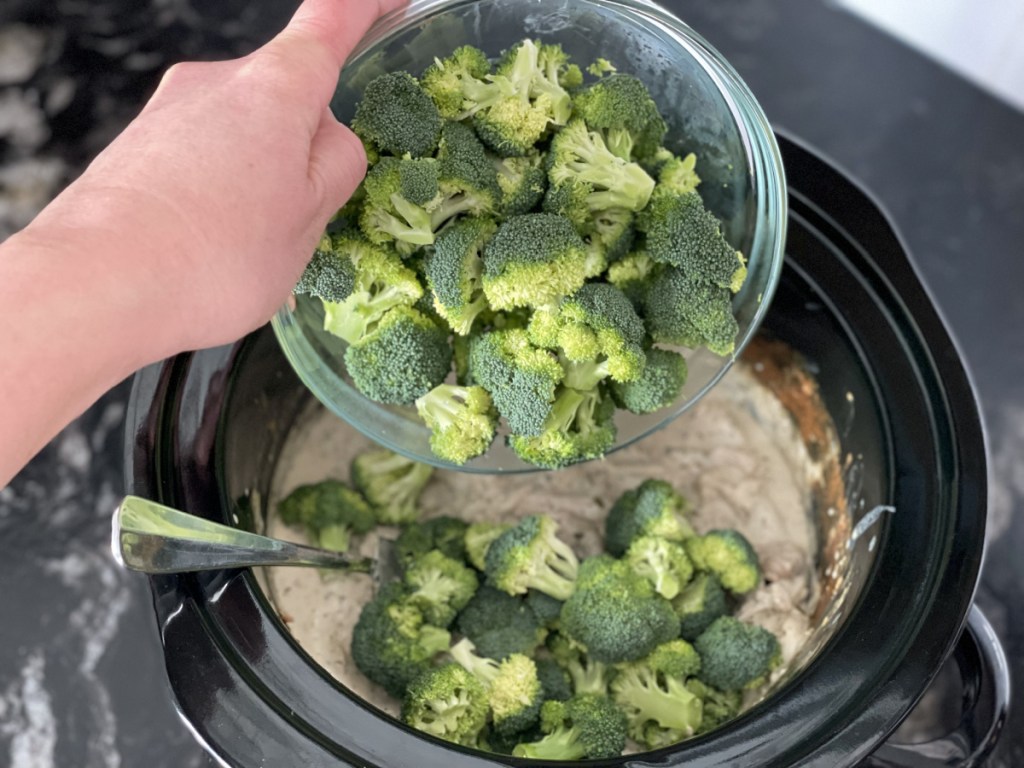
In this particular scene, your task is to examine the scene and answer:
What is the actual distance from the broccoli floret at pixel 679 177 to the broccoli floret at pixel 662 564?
408mm

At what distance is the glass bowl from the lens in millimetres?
924

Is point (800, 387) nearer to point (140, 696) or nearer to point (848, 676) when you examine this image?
point (848, 676)

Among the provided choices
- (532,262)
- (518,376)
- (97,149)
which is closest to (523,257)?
(532,262)

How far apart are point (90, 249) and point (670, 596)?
0.72m

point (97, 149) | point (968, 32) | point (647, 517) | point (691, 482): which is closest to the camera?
point (647, 517)

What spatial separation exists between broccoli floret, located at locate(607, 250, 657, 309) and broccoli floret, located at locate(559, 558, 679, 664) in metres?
0.31

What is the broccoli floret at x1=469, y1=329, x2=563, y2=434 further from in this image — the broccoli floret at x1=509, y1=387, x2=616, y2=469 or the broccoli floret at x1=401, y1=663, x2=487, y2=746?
the broccoli floret at x1=401, y1=663, x2=487, y2=746

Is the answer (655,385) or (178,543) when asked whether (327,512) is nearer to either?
(178,543)

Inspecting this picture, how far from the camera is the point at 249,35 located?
1.53m

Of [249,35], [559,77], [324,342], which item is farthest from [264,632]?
[249,35]

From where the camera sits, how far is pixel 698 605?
1.09 meters

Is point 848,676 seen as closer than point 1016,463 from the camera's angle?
Yes

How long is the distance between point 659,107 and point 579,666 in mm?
642

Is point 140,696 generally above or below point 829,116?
below
